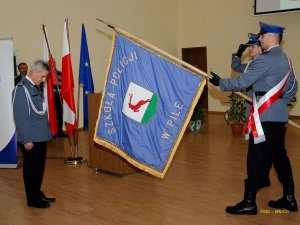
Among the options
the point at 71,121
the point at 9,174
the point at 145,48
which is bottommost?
the point at 9,174

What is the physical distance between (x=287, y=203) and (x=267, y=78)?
112 centimetres

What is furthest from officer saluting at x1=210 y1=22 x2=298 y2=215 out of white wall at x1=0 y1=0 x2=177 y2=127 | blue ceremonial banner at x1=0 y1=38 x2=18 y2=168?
white wall at x1=0 y1=0 x2=177 y2=127

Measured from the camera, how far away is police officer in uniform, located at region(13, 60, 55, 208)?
307 centimetres

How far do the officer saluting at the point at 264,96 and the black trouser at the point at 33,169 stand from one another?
166 centimetres

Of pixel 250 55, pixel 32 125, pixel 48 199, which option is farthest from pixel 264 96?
pixel 48 199

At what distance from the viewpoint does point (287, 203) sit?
10.2ft

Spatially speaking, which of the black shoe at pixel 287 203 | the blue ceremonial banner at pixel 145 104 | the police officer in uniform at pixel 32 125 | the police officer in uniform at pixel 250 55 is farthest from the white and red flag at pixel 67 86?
the black shoe at pixel 287 203

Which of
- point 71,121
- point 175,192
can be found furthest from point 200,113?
point 175,192

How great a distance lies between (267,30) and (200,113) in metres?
4.38

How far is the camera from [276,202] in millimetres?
3188

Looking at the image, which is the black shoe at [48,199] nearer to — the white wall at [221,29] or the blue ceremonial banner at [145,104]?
the blue ceremonial banner at [145,104]

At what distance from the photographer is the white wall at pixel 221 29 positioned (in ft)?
28.3

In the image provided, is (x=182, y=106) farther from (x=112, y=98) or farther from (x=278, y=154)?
(x=278, y=154)

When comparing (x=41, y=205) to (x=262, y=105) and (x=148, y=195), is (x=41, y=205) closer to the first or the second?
(x=148, y=195)
